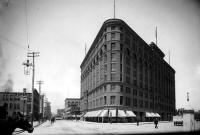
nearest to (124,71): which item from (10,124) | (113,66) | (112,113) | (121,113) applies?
(113,66)

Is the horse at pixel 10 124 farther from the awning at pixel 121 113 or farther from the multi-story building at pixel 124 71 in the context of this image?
the multi-story building at pixel 124 71

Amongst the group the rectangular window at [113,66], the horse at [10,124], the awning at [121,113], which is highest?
the rectangular window at [113,66]

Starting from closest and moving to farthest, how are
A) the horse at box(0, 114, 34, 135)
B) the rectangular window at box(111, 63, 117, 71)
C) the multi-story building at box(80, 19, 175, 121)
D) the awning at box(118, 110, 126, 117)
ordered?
the horse at box(0, 114, 34, 135), the awning at box(118, 110, 126, 117), the multi-story building at box(80, 19, 175, 121), the rectangular window at box(111, 63, 117, 71)

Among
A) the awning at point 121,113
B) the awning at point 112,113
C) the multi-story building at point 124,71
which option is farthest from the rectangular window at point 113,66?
the awning at point 121,113

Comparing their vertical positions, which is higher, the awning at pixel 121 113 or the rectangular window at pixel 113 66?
the rectangular window at pixel 113 66

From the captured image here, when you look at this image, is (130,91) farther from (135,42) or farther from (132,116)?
(135,42)

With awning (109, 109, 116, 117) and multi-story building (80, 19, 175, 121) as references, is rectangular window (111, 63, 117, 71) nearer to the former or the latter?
multi-story building (80, 19, 175, 121)

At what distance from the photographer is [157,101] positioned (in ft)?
315

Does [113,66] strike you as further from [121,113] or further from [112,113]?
[121,113]

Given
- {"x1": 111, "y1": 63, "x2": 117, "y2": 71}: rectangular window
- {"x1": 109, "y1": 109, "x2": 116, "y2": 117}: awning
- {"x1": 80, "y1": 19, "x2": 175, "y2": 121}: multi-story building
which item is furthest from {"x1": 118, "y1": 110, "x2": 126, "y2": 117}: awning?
{"x1": 111, "y1": 63, "x2": 117, "y2": 71}: rectangular window

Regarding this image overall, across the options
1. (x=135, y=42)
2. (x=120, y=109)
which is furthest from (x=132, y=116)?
(x=135, y=42)

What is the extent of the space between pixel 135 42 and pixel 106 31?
40.7 feet

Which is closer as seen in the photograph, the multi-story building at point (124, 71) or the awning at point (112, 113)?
the awning at point (112, 113)

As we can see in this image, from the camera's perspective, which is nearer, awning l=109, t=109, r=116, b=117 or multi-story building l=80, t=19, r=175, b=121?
awning l=109, t=109, r=116, b=117
